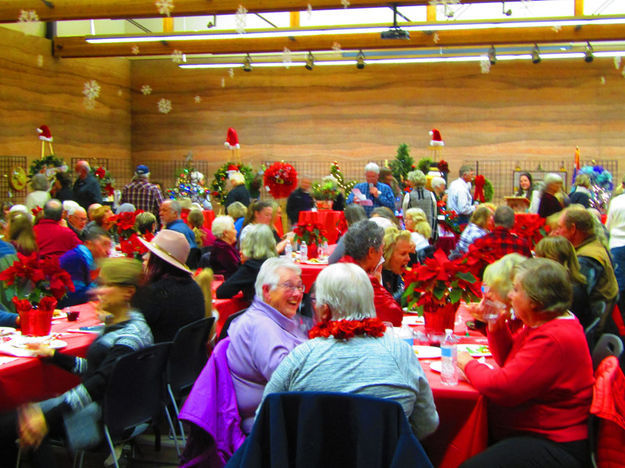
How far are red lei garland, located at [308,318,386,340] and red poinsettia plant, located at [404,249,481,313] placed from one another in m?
1.09

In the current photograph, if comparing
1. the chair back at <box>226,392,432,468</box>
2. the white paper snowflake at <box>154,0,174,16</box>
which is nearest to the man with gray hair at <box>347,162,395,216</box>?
the white paper snowflake at <box>154,0,174,16</box>

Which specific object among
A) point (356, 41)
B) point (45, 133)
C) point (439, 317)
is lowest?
point (439, 317)

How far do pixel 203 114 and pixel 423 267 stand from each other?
13.6m

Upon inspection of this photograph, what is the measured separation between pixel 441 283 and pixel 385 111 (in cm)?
1224

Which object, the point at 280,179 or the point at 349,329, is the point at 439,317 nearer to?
the point at 349,329

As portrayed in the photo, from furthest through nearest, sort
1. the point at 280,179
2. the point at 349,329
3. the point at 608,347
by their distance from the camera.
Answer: the point at 280,179 < the point at 608,347 < the point at 349,329

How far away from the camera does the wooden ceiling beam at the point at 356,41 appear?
1166 cm

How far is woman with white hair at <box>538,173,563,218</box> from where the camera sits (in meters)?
8.55

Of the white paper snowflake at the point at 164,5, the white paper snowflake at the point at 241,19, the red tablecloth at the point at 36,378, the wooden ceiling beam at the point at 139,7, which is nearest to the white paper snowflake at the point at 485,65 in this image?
the wooden ceiling beam at the point at 139,7

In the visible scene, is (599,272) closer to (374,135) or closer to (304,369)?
(304,369)

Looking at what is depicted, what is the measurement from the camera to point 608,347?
2977 mm

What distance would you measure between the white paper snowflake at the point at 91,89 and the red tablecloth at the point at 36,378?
467 inches

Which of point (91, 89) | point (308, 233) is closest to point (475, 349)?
point (308, 233)

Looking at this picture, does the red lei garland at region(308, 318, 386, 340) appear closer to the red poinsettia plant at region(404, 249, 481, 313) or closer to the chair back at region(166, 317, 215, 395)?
the red poinsettia plant at region(404, 249, 481, 313)
